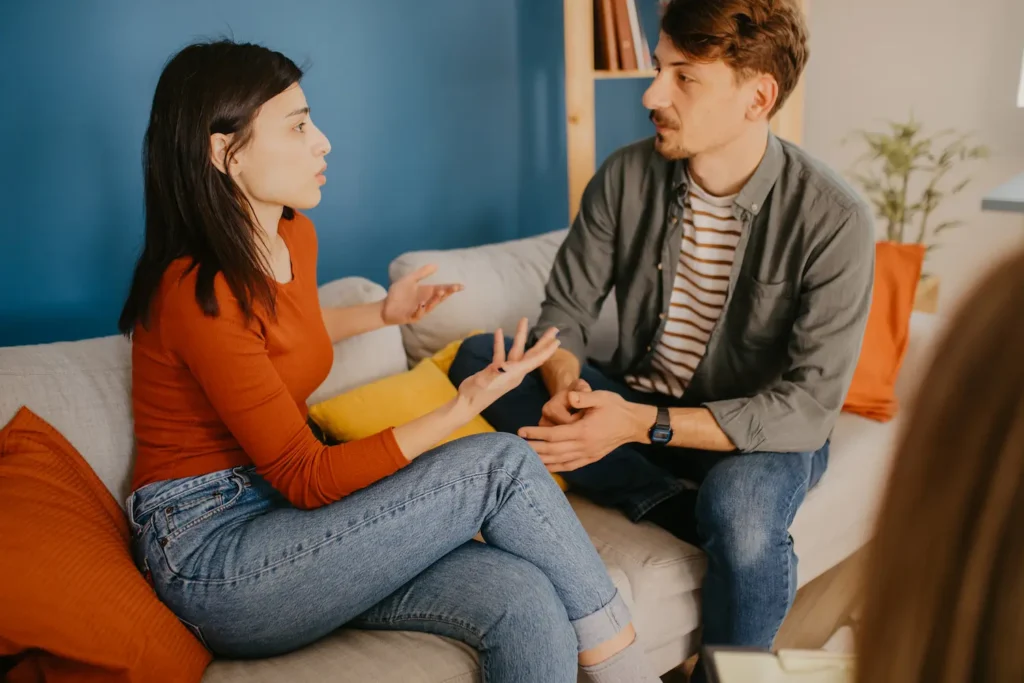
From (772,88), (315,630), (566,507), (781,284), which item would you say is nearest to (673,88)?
(772,88)

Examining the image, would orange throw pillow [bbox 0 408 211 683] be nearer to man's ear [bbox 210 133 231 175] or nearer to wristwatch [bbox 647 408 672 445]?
man's ear [bbox 210 133 231 175]

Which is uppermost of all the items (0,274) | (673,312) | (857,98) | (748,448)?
(857,98)

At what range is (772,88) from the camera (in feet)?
5.52

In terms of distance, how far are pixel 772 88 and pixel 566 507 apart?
0.90 metres

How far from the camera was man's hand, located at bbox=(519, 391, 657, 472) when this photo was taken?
4.96 ft

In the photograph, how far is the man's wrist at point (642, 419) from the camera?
156 centimetres

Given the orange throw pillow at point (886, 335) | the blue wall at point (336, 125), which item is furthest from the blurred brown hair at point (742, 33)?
the blue wall at point (336, 125)

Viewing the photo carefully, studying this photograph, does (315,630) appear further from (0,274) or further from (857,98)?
(857,98)

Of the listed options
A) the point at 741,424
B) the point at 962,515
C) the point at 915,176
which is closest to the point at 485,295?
the point at 741,424

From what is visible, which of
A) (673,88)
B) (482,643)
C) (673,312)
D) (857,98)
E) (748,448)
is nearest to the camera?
(482,643)

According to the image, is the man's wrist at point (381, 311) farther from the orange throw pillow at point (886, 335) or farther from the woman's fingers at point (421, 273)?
the orange throw pillow at point (886, 335)

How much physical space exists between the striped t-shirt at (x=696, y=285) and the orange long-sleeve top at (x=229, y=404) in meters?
0.72

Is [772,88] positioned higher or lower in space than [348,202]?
higher

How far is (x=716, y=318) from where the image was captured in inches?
70.0
